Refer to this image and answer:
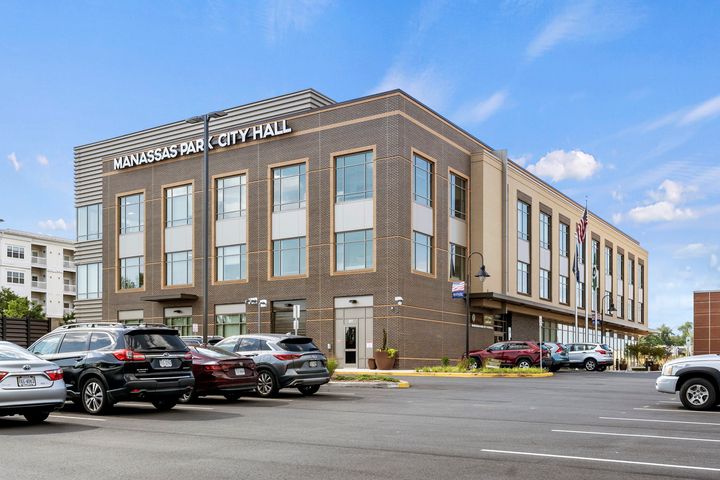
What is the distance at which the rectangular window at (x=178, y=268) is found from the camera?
166ft

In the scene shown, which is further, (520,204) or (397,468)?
(520,204)

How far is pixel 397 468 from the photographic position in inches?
354

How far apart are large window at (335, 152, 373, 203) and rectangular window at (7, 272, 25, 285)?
225 ft

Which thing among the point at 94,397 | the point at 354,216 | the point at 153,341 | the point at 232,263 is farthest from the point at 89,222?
the point at 94,397

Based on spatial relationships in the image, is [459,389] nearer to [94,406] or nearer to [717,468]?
[94,406]

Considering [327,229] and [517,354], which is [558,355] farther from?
[327,229]

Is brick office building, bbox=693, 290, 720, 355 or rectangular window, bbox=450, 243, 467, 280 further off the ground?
rectangular window, bbox=450, 243, 467, 280

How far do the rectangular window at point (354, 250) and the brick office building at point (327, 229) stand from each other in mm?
82

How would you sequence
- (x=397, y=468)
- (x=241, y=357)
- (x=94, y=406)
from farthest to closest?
(x=241, y=357), (x=94, y=406), (x=397, y=468)

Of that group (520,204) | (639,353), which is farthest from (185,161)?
(639,353)

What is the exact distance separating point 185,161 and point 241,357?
A: 34520mm

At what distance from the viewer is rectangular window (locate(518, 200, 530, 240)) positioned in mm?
55500

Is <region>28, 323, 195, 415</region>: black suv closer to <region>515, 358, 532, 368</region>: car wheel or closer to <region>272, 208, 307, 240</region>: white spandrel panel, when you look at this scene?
<region>515, 358, 532, 368</region>: car wheel

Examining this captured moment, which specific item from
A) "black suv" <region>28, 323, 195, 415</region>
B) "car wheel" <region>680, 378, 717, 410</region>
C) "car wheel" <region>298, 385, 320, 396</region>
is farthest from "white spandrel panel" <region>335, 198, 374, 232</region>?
"black suv" <region>28, 323, 195, 415</region>
